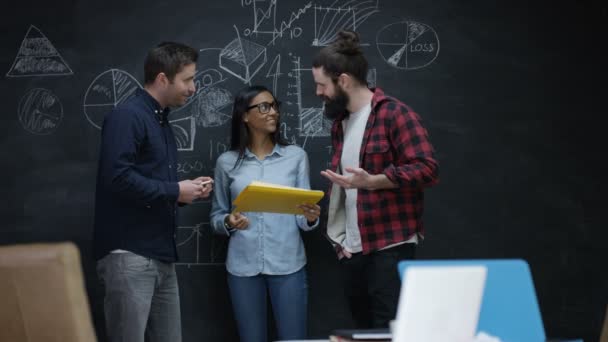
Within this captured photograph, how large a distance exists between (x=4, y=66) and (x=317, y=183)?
72.5 inches

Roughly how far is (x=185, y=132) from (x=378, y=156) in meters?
1.27

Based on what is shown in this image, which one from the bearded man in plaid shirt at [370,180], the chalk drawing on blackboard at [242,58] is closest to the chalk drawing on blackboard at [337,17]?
the chalk drawing on blackboard at [242,58]

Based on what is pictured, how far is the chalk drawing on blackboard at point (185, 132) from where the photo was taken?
3.79 meters

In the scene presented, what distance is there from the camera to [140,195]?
282cm

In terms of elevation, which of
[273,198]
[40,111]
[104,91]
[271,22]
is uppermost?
[271,22]

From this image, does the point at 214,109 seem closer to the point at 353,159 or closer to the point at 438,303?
the point at 353,159

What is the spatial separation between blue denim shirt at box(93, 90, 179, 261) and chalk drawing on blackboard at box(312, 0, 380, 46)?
1.14m

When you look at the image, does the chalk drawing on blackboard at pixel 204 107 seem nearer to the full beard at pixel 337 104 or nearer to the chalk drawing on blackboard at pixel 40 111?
the chalk drawing on blackboard at pixel 40 111

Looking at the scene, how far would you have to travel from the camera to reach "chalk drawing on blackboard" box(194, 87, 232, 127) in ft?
12.4

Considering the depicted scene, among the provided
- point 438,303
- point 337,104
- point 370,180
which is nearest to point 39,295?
point 438,303

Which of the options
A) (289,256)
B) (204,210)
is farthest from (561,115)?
(204,210)

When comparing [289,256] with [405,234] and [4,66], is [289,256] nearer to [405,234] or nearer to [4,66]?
[405,234]

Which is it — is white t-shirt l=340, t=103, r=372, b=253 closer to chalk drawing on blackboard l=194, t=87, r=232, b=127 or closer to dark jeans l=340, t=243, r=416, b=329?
dark jeans l=340, t=243, r=416, b=329

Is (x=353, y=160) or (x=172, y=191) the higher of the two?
(x=353, y=160)
